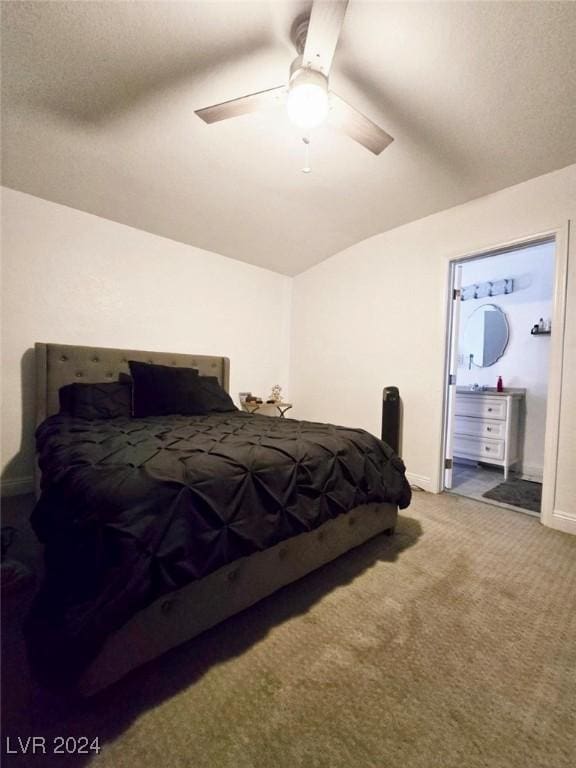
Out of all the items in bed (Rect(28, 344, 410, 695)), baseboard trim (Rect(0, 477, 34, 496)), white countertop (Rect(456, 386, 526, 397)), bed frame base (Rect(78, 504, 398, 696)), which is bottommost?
baseboard trim (Rect(0, 477, 34, 496))

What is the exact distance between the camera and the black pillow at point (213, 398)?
8.72 feet

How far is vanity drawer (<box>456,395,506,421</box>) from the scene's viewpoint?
131 inches

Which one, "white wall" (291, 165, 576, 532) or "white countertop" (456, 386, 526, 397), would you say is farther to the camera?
"white countertop" (456, 386, 526, 397)

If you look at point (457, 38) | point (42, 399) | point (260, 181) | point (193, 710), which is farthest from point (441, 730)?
point (260, 181)

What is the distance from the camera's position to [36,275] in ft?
8.04

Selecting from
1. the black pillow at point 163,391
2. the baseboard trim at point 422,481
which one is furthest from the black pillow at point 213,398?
the baseboard trim at point 422,481

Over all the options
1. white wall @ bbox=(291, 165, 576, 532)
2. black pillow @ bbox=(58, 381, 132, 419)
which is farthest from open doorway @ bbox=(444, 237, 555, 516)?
black pillow @ bbox=(58, 381, 132, 419)

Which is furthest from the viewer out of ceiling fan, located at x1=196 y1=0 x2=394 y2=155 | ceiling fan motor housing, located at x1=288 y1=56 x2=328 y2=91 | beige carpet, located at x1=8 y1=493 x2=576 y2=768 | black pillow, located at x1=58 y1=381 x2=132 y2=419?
black pillow, located at x1=58 y1=381 x2=132 y2=419

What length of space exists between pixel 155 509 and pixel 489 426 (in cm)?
354

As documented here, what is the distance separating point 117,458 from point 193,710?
823 millimetres

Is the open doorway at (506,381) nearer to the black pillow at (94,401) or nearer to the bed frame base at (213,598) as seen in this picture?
the bed frame base at (213,598)

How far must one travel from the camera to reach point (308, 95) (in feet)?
4.47

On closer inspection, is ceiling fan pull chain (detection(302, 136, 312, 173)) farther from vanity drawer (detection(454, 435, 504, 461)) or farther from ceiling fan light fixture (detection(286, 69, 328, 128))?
vanity drawer (detection(454, 435, 504, 461))

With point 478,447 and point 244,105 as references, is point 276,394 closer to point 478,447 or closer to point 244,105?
point 478,447
